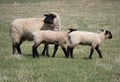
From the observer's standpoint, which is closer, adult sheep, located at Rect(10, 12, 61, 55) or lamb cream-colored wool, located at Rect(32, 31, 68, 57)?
lamb cream-colored wool, located at Rect(32, 31, 68, 57)

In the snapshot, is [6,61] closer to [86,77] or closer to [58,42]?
[58,42]

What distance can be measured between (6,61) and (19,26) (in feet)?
11.2

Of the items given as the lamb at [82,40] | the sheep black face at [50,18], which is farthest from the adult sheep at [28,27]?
the lamb at [82,40]

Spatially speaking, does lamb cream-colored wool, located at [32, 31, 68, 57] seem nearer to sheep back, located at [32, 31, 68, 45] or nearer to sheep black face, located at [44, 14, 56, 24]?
sheep back, located at [32, 31, 68, 45]

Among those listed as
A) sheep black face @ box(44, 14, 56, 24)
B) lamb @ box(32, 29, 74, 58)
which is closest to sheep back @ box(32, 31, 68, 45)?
lamb @ box(32, 29, 74, 58)

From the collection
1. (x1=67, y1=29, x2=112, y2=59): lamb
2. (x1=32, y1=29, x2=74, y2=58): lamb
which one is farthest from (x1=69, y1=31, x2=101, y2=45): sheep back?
(x1=32, y1=29, x2=74, y2=58): lamb

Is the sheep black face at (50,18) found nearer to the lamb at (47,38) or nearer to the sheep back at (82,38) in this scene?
the lamb at (47,38)

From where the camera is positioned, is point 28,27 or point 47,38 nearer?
point 47,38

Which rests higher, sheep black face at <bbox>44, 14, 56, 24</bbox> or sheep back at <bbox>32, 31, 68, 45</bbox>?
sheep black face at <bbox>44, 14, 56, 24</bbox>

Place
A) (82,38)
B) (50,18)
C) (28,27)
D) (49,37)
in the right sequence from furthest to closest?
(28,27) → (50,18) → (82,38) → (49,37)

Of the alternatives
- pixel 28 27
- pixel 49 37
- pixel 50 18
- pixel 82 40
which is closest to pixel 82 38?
pixel 82 40

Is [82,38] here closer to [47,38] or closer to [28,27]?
[47,38]

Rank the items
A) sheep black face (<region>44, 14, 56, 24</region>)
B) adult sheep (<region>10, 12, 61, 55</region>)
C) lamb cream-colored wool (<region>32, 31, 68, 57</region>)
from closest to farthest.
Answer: lamb cream-colored wool (<region>32, 31, 68, 57</region>), sheep black face (<region>44, 14, 56, 24</region>), adult sheep (<region>10, 12, 61, 55</region>)

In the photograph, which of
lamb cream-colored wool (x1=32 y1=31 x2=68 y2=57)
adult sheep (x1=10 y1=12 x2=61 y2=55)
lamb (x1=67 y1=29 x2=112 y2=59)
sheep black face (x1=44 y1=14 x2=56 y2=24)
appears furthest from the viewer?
adult sheep (x1=10 y1=12 x2=61 y2=55)
